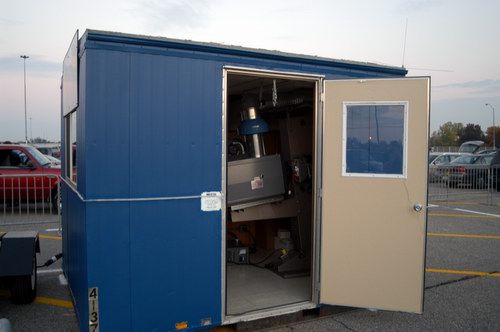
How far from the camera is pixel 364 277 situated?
4629 mm

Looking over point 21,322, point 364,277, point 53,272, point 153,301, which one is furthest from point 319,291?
point 53,272

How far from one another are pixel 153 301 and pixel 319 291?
181 cm

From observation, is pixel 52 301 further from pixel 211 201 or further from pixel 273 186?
pixel 273 186

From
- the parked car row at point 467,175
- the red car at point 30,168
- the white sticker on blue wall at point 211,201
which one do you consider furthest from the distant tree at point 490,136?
the white sticker on blue wall at point 211,201

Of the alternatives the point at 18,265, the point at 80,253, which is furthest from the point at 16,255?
the point at 80,253

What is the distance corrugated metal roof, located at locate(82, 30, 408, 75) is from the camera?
3652mm

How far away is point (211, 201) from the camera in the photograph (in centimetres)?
409

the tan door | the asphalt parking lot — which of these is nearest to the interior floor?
the asphalt parking lot

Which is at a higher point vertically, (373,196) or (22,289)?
(373,196)

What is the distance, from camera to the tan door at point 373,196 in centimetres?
458

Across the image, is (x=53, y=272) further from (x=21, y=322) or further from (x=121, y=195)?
(x=121, y=195)

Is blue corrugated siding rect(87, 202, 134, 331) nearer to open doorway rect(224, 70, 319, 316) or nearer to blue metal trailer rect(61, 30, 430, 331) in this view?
blue metal trailer rect(61, 30, 430, 331)

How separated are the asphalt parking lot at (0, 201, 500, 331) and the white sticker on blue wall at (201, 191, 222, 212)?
1463 mm

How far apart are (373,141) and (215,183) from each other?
1801mm
